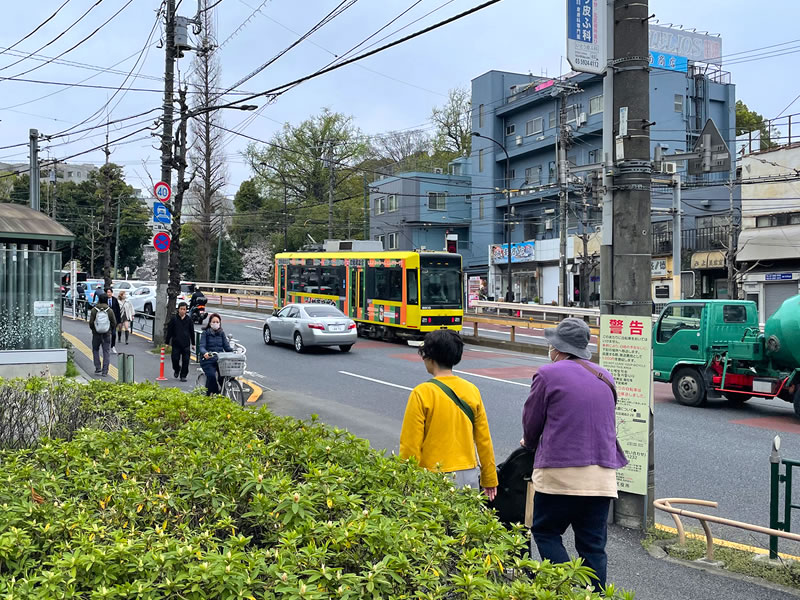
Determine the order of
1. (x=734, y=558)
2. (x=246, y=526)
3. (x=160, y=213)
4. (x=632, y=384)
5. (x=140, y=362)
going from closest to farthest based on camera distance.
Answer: (x=246, y=526), (x=734, y=558), (x=632, y=384), (x=160, y=213), (x=140, y=362)

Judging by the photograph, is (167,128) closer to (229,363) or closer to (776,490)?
(229,363)

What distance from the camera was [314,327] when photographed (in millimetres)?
21406

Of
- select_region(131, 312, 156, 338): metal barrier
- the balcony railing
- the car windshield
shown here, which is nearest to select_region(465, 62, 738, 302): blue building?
the balcony railing

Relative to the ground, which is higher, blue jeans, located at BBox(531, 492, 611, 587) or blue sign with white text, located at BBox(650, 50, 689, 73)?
blue sign with white text, located at BBox(650, 50, 689, 73)

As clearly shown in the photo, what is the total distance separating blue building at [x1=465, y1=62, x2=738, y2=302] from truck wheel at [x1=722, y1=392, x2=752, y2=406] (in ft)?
71.1

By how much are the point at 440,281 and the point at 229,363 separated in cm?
1286

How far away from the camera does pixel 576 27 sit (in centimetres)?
658

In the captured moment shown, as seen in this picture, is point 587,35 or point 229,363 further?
point 229,363

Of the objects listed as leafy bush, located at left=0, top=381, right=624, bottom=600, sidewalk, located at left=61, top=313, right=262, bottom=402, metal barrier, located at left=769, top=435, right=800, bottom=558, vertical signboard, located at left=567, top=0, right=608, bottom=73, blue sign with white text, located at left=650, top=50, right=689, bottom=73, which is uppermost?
blue sign with white text, located at left=650, top=50, right=689, bottom=73

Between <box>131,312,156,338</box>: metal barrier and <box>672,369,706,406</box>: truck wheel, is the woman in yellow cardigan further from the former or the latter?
<box>131,312,156,338</box>: metal barrier

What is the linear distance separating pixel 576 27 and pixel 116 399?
5283mm

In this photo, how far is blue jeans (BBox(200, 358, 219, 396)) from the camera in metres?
12.6

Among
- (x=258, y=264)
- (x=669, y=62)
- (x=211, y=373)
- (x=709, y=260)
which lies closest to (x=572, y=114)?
(x=669, y=62)

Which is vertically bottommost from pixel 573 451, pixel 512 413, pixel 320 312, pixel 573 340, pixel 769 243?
pixel 512 413
